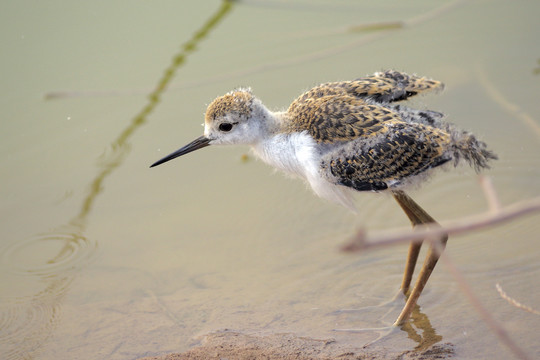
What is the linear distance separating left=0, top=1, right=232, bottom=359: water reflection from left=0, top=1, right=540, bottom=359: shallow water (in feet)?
0.05

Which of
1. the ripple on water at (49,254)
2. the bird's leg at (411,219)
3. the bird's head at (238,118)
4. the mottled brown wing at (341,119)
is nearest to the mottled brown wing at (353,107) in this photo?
the mottled brown wing at (341,119)

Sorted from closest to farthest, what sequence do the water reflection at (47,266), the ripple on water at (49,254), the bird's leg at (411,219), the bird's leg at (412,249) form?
the bird's leg at (412,249) → the bird's leg at (411,219) → the water reflection at (47,266) → the ripple on water at (49,254)

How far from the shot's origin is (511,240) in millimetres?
5152

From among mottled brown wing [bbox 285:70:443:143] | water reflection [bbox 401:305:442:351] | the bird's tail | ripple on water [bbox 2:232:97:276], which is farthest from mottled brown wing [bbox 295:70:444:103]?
ripple on water [bbox 2:232:97:276]

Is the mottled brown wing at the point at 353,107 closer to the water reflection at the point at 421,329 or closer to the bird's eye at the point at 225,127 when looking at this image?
the bird's eye at the point at 225,127

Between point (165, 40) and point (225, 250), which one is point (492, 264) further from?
point (165, 40)

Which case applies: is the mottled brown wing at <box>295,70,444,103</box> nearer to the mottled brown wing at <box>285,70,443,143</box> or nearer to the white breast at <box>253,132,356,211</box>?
the mottled brown wing at <box>285,70,443,143</box>

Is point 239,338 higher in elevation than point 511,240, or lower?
lower

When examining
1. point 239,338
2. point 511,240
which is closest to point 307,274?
point 239,338

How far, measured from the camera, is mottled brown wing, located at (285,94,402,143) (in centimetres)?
420

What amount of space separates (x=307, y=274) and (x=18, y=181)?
122 inches

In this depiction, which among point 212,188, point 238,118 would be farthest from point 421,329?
point 212,188

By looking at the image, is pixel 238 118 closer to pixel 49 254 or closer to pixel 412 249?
pixel 412 249

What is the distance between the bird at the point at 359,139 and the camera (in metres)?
4.14
